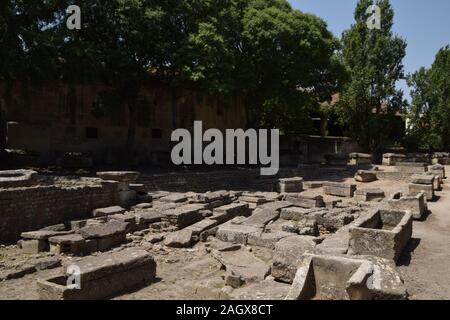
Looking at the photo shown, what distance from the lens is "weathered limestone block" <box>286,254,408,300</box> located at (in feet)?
16.2

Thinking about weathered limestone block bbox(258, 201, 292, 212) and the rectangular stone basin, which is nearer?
the rectangular stone basin

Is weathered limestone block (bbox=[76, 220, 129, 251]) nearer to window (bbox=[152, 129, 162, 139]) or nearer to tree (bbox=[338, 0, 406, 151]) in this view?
window (bbox=[152, 129, 162, 139])

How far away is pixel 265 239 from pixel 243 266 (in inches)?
71.8

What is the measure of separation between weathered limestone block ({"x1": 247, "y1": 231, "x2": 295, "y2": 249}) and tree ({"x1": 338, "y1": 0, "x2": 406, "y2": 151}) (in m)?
25.6

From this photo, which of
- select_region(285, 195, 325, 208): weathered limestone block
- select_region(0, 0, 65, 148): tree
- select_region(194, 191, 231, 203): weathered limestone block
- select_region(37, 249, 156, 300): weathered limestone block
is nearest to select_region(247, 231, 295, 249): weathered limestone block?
select_region(37, 249, 156, 300): weathered limestone block

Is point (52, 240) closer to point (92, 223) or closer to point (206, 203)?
point (92, 223)

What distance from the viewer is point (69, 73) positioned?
56.7ft

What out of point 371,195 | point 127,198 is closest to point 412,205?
point 371,195

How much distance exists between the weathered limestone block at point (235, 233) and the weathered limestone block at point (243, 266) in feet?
2.99

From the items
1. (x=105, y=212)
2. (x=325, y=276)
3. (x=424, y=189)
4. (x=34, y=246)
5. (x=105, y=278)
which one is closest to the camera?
(x=325, y=276)

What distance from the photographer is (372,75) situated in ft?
106

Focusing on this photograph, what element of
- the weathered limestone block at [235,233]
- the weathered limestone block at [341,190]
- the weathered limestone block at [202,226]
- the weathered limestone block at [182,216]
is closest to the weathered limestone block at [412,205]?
the weathered limestone block at [235,233]

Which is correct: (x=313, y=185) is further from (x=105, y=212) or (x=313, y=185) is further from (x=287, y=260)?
(x=287, y=260)
